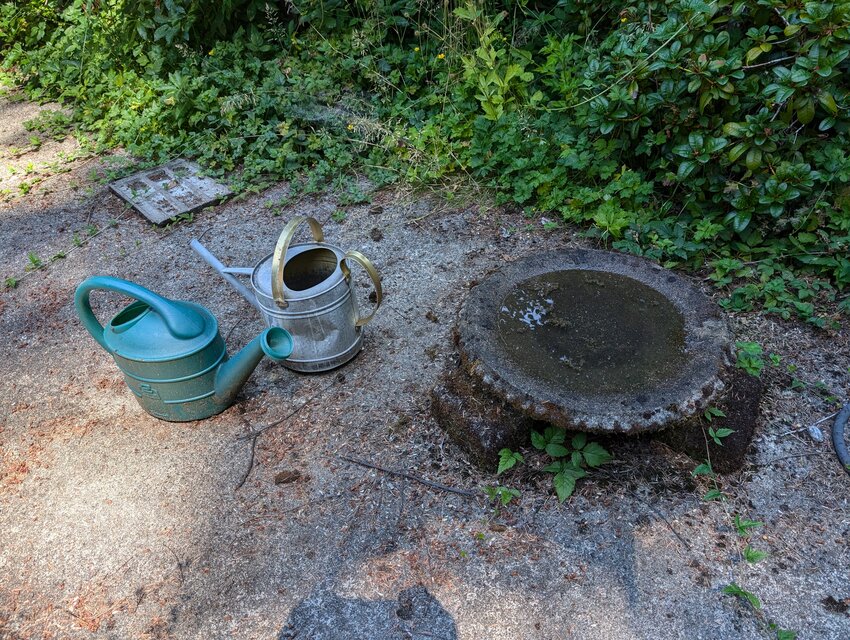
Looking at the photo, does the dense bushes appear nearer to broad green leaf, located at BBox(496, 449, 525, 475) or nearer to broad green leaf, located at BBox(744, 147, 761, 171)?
broad green leaf, located at BBox(744, 147, 761, 171)

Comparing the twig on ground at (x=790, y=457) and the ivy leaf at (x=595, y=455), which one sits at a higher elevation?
the ivy leaf at (x=595, y=455)

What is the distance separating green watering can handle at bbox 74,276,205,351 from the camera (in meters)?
2.27

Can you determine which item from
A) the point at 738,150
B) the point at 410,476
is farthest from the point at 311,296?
the point at 738,150

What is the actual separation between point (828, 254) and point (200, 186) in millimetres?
4085

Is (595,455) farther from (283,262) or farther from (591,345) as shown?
(283,262)

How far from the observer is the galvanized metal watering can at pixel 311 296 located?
2.54m

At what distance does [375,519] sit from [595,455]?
2.91 feet

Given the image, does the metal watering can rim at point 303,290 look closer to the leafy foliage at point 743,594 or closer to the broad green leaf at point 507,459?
the broad green leaf at point 507,459

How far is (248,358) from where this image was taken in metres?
2.50

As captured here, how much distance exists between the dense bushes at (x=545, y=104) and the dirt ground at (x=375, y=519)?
26.8 inches

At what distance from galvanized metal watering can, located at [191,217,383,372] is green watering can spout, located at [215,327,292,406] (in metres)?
0.17

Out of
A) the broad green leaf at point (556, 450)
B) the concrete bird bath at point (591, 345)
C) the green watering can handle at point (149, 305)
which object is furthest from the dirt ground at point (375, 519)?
the green watering can handle at point (149, 305)

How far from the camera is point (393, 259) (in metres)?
3.68

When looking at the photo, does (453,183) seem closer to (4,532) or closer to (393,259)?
(393,259)
